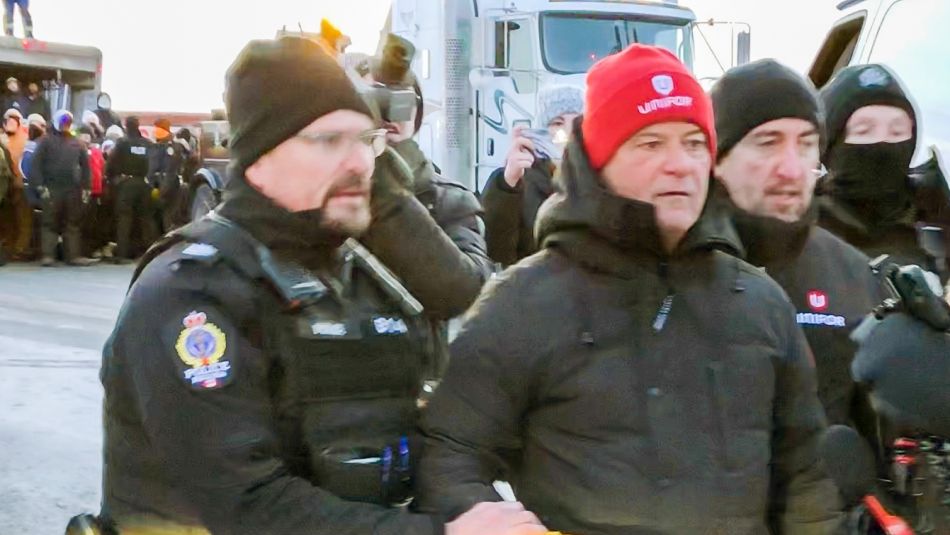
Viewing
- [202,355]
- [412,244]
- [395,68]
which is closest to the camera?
[202,355]

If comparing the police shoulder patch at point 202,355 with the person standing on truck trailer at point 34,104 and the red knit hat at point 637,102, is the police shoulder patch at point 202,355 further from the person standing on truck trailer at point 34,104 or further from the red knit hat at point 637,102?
the person standing on truck trailer at point 34,104

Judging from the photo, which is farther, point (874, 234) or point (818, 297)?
point (874, 234)

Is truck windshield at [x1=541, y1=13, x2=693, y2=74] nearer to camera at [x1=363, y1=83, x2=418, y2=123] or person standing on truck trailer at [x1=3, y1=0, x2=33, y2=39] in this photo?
camera at [x1=363, y1=83, x2=418, y2=123]

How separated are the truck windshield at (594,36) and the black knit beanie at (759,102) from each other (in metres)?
9.96

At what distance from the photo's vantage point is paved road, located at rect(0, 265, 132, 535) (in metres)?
5.24

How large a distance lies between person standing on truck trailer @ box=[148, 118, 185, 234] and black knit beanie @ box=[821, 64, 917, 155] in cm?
1244

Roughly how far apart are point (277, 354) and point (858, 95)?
200 cm

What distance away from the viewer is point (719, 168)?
9.28ft

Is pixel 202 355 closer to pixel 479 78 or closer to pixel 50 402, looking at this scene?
pixel 50 402

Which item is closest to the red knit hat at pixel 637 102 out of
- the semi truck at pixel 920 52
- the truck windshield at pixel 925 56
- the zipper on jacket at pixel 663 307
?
the zipper on jacket at pixel 663 307

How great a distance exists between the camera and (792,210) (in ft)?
8.92

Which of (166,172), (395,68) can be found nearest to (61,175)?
(166,172)

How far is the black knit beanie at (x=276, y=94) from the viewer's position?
2268 millimetres

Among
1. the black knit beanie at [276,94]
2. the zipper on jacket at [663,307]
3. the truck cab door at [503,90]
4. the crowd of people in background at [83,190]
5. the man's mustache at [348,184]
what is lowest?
the crowd of people in background at [83,190]
